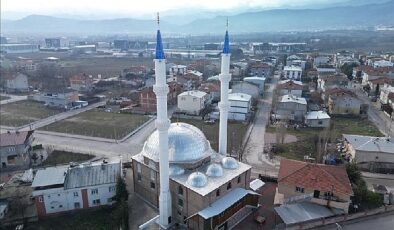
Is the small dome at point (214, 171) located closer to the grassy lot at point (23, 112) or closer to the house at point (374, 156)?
the house at point (374, 156)

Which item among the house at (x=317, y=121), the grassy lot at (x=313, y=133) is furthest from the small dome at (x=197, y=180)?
the house at (x=317, y=121)

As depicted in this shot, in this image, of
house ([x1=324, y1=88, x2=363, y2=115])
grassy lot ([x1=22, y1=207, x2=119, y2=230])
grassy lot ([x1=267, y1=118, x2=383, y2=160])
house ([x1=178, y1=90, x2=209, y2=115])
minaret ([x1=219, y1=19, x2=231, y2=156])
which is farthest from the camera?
house ([x1=178, y1=90, x2=209, y2=115])

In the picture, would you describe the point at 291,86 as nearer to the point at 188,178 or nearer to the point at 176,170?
the point at 176,170

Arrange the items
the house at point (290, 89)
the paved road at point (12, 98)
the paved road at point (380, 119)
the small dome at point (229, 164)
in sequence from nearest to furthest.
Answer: the small dome at point (229, 164)
the paved road at point (380, 119)
the house at point (290, 89)
the paved road at point (12, 98)

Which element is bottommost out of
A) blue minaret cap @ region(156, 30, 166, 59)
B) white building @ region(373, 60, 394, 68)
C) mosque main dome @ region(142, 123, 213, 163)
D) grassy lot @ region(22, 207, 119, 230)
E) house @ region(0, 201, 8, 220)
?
grassy lot @ region(22, 207, 119, 230)

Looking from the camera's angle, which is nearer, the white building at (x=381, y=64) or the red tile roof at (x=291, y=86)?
the red tile roof at (x=291, y=86)

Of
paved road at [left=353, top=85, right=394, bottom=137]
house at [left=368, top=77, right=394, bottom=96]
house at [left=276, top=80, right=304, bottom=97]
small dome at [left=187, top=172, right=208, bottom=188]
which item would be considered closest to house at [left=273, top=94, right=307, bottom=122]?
paved road at [left=353, top=85, right=394, bottom=137]

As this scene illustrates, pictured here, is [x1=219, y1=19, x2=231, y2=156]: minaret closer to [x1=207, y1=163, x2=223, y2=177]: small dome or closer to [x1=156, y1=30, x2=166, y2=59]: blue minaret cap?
[x1=207, y1=163, x2=223, y2=177]: small dome
